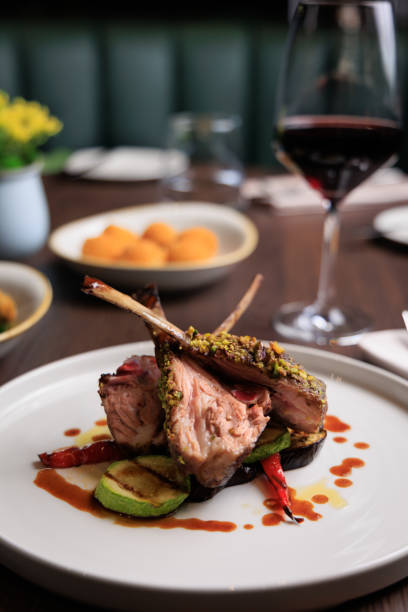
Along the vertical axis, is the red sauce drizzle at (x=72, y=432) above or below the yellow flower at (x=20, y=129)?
below

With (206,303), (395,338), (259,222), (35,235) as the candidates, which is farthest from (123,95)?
(395,338)

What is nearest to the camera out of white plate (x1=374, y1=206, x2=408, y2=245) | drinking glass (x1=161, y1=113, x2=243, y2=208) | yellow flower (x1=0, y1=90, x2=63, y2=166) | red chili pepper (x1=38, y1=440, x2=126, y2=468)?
red chili pepper (x1=38, y1=440, x2=126, y2=468)

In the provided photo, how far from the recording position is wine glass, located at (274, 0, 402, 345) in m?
1.23

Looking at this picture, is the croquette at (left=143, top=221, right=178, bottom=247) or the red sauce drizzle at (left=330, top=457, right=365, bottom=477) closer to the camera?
the red sauce drizzle at (left=330, top=457, right=365, bottom=477)

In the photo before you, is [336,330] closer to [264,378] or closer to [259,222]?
[264,378]

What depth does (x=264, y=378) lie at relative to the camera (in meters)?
0.80

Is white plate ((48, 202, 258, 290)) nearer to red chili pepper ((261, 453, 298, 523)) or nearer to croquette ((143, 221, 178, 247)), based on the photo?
croquette ((143, 221, 178, 247))

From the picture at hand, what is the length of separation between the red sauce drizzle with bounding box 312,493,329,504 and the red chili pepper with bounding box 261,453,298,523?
3cm

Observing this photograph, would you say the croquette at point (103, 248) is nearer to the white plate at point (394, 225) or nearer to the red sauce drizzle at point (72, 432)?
the red sauce drizzle at point (72, 432)

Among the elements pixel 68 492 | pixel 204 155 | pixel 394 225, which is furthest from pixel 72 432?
pixel 204 155

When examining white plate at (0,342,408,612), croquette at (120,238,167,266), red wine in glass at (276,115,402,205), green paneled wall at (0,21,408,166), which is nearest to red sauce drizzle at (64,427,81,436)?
white plate at (0,342,408,612)

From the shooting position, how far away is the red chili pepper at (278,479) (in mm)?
711

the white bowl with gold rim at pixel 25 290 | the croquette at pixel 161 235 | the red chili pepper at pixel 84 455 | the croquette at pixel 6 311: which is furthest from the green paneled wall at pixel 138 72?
the red chili pepper at pixel 84 455

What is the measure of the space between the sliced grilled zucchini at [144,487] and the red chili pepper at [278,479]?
0.11 m
